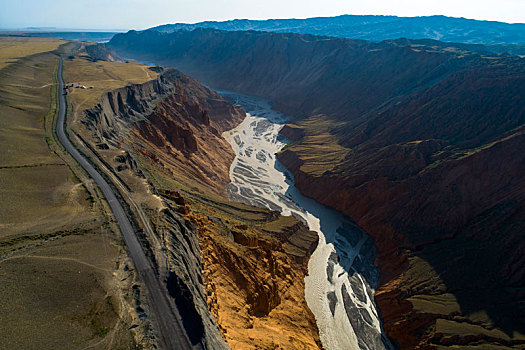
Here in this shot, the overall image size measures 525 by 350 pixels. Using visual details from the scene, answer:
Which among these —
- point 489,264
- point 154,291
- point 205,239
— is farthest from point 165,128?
point 489,264

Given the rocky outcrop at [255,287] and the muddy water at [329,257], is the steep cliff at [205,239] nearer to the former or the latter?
the rocky outcrop at [255,287]

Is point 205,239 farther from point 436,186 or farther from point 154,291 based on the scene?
point 436,186

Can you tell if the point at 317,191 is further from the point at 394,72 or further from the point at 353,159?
the point at 394,72

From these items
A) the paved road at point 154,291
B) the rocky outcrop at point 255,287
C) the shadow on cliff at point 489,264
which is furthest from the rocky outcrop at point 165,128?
the shadow on cliff at point 489,264

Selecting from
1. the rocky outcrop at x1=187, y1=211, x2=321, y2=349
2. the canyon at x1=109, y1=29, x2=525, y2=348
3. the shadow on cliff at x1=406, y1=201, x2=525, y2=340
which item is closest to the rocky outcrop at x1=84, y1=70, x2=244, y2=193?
the canyon at x1=109, y1=29, x2=525, y2=348

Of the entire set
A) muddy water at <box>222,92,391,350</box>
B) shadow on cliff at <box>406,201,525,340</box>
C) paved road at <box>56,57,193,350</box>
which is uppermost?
paved road at <box>56,57,193,350</box>

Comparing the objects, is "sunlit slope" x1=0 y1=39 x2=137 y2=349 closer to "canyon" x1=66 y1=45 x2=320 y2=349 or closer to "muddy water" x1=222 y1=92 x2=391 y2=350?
"canyon" x1=66 y1=45 x2=320 y2=349

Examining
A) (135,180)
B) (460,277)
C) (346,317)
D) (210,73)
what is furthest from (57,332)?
(210,73)
